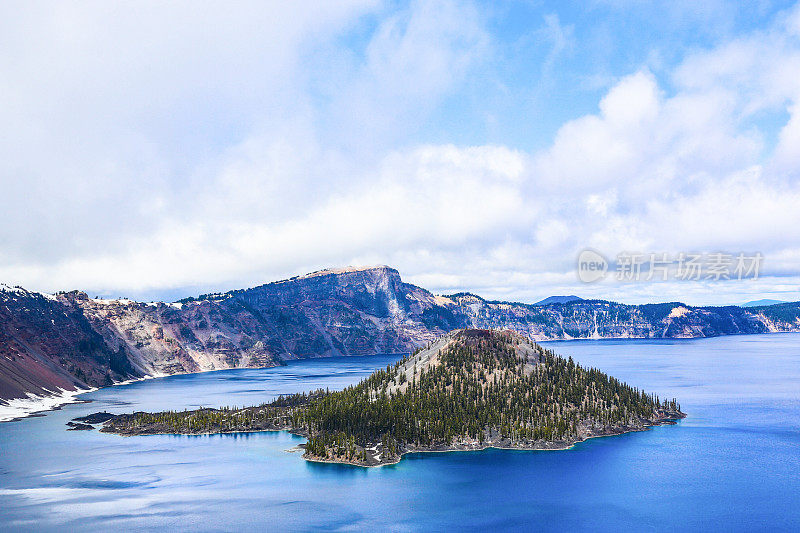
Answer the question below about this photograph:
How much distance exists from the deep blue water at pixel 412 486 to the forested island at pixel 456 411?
5075 mm

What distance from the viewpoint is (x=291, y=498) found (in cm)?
9300

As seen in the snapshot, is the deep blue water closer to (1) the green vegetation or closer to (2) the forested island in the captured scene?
(2) the forested island

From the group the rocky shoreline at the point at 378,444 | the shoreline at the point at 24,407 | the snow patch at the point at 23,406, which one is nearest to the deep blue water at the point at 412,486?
the rocky shoreline at the point at 378,444

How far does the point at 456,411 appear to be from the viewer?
130625mm

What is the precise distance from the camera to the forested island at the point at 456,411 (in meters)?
123

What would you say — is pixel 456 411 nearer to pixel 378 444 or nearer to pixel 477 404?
pixel 477 404

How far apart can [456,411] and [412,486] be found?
33667 mm

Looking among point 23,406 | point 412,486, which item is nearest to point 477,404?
point 412,486

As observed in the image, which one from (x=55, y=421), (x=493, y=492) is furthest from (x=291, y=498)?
(x=55, y=421)

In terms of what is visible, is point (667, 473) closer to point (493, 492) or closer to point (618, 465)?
point (618, 465)

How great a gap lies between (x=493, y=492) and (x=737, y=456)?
55.6 metres

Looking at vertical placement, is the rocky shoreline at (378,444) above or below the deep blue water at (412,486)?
above

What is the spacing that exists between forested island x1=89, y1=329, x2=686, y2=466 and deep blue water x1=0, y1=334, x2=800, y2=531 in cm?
508

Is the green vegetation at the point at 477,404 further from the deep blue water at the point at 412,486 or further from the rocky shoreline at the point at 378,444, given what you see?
the deep blue water at the point at 412,486
